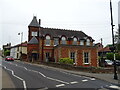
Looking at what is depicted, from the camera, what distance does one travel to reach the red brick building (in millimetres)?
33219

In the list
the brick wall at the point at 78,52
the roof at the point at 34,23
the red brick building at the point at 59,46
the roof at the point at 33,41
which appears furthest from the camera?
the roof at the point at 34,23

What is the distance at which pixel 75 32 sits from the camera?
151 feet

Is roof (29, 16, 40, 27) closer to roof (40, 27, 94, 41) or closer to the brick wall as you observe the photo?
roof (40, 27, 94, 41)

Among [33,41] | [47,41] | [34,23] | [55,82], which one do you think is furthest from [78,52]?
[55,82]

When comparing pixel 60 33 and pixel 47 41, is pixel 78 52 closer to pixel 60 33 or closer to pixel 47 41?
pixel 47 41

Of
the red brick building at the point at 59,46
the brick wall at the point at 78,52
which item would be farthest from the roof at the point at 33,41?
the brick wall at the point at 78,52

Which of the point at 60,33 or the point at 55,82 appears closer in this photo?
the point at 55,82

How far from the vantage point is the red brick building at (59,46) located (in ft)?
109

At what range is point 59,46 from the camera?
32.9 m

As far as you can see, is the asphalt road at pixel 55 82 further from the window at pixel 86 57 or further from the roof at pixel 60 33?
the roof at pixel 60 33

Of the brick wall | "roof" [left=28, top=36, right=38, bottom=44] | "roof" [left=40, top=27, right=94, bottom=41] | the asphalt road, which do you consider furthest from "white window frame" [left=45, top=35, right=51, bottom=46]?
the asphalt road

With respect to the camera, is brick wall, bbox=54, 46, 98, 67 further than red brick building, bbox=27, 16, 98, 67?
No

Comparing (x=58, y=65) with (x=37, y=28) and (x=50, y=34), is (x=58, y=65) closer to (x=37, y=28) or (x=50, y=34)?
(x=50, y=34)

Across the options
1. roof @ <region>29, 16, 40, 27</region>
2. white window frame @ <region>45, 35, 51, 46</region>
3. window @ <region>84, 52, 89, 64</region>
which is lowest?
window @ <region>84, 52, 89, 64</region>
